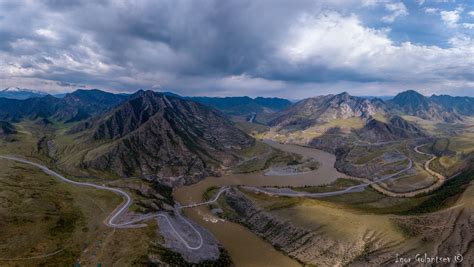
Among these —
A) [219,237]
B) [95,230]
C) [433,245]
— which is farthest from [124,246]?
[433,245]

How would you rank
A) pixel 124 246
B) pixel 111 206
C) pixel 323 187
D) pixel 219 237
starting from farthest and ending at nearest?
pixel 323 187, pixel 111 206, pixel 219 237, pixel 124 246

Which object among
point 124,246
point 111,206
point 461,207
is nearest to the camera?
point 124,246

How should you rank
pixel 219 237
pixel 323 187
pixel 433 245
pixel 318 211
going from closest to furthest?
pixel 433 245
pixel 219 237
pixel 318 211
pixel 323 187

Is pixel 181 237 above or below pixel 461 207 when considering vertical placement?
below

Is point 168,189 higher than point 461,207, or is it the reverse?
point 461,207

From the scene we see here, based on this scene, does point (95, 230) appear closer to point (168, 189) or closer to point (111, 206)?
point (111, 206)

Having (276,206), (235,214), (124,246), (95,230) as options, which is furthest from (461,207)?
(95,230)

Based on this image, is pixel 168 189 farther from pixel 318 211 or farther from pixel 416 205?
pixel 416 205

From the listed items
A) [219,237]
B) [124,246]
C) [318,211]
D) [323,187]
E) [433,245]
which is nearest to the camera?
[433,245]

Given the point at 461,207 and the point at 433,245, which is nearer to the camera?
the point at 433,245
